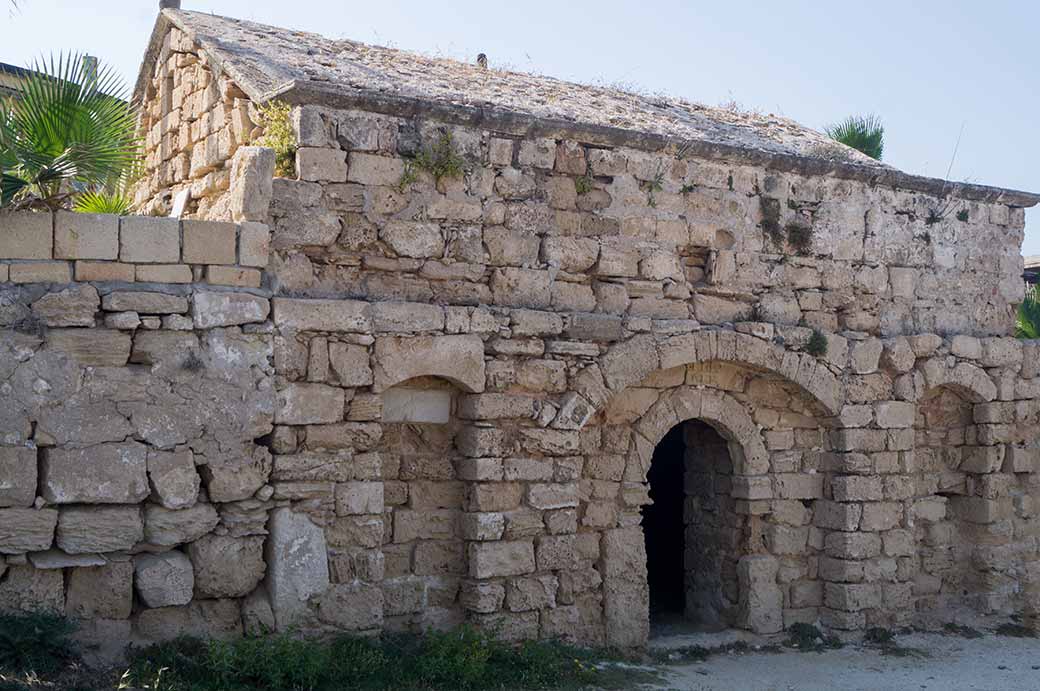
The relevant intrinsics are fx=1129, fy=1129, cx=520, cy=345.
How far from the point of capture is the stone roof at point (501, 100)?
869cm

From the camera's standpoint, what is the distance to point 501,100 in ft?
31.9

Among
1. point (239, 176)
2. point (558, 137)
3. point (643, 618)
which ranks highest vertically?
point (558, 137)

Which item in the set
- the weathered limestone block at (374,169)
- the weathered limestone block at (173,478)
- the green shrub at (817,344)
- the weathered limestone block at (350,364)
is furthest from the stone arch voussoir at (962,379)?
the weathered limestone block at (173,478)

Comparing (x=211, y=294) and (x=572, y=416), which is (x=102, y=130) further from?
(x=572, y=416)

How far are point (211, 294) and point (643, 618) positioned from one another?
443cm

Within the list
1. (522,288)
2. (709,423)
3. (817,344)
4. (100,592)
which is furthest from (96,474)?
(817,344)

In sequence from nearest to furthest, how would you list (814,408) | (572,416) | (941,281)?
1. (572,416)
2. (814,408)
3. (941,281)

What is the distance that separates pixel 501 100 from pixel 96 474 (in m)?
4.62

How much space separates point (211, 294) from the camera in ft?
25.2

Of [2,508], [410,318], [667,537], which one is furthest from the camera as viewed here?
[667,537]

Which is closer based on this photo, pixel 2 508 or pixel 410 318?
pixel 2 508

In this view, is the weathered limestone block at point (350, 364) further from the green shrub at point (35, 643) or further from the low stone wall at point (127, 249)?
the green shrub at point (35, 643)

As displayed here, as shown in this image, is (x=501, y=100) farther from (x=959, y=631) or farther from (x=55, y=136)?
(x=959, y=631)

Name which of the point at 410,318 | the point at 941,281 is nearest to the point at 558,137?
the point at 410,318
